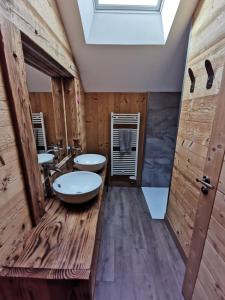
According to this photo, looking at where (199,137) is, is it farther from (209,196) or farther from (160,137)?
(160,137)

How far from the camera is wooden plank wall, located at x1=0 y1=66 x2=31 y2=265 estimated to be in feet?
2.32

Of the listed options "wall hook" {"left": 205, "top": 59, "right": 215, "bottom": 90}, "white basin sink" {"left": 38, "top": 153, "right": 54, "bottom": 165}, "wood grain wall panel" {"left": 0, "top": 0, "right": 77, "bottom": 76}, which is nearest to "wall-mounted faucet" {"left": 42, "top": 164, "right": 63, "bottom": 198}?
"white basin sink" {"left": 38, "top": 153, "right": 54, "bottom": 165}

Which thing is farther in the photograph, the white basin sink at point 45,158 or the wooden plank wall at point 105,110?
the wooden plank wall at point 105,110

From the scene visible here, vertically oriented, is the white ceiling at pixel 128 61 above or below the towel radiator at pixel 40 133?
above

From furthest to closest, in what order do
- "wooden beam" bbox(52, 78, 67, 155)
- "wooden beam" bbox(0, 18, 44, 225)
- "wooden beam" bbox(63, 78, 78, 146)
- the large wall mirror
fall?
1. "wooden beam" bbox(63, 78, 78, 146)
2. "wooden beam" bbox(52, 78, 67, 155)
3. the large wall mirror
4. "wooden beam" bbox(0, 18, 44, 225)

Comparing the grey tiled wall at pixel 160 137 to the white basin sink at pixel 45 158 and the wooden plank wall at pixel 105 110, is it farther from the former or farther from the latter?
the white basin sink at pixel 45 158

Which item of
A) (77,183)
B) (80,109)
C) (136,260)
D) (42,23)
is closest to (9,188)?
(77,183)

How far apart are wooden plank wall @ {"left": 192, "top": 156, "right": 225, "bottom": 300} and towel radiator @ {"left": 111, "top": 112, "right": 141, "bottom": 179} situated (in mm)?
1842

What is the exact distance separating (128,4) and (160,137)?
5.96ft

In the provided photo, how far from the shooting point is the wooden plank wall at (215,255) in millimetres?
837

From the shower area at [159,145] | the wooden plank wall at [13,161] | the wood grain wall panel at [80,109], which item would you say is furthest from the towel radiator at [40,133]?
the shower area at [159,145]

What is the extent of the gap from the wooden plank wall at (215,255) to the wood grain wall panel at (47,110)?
1.33 metres

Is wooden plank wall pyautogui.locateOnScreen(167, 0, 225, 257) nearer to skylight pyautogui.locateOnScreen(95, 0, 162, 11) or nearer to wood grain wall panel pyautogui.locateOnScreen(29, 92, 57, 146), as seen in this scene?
skylight pyautogui.locateOnScreen(95, 0, 162, 11)

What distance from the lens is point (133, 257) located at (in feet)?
5.22
